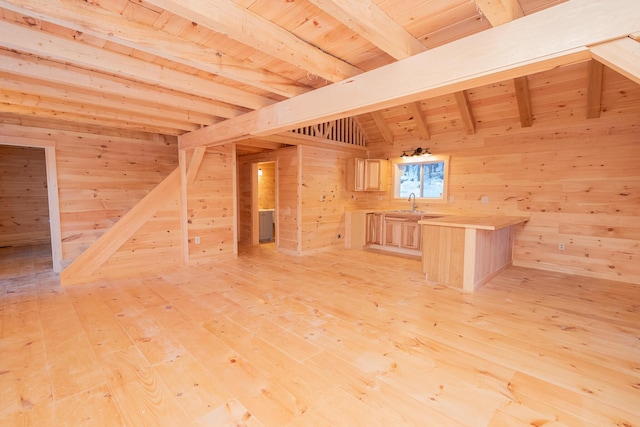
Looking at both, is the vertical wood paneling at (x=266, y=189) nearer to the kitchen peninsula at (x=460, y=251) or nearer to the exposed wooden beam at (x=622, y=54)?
the kitchen peninsula at (x=460, y=251)

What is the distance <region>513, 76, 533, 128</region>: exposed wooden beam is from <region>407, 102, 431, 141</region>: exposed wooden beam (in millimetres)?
1561

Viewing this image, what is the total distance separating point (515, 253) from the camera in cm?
508

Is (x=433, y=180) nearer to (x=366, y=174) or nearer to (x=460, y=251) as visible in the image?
(x=366, y=174)

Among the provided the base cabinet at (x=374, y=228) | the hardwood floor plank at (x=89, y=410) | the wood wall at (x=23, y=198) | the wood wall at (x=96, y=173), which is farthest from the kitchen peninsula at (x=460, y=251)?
the wood wall at (x=23, y=198)

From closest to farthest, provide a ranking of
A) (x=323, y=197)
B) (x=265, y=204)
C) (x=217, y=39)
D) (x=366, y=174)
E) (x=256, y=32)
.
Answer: (x=256, y=32)
(x=217, y=39)
(x=323, y=197)
(x=366, y=174)
(x=265, y=204)

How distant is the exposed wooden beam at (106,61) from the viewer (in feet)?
6.43

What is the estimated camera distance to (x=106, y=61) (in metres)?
2.29

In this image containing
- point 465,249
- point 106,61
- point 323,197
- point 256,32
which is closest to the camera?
point 256,32

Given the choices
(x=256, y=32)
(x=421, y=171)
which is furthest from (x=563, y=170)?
(x=256, y=32)

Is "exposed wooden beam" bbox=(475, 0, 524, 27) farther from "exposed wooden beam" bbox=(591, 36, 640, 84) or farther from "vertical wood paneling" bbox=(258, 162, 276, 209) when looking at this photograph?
"vertical wood paneling" bbox=(258, 162, 276, 209)

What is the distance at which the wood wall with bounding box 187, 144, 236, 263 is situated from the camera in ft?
16.6

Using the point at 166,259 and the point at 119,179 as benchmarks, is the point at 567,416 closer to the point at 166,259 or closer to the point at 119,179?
the point at 166,259

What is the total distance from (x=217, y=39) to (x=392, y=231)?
4.86 meters

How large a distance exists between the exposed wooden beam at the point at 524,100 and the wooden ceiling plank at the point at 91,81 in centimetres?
428
